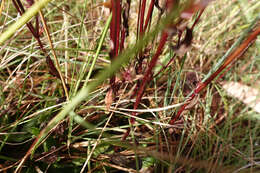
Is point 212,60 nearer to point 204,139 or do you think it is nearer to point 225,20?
point 225,20

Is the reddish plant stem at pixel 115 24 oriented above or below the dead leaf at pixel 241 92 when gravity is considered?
above

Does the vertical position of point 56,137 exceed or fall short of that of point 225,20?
it falls short

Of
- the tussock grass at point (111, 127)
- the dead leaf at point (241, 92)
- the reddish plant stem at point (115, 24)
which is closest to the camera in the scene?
the reddish plant stem at point (115, 24)

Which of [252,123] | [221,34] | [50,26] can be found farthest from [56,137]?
[221,34]

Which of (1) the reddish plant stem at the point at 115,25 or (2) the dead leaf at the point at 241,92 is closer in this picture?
(1) the reddish plant stem at the point at 115,25

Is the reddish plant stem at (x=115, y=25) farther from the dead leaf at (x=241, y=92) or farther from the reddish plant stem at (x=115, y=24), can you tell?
the dead leaf at (x=241, y=92)

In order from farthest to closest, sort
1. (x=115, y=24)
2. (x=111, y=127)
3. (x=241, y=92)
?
(x=241, y=92), (x=111, y=127), (x=115, y=24)

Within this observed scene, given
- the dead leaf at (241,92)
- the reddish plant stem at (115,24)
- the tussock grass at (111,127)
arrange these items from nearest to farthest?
the reddish plant stem at (115,24), the tussock grass at (111,127), the dead leaf at (241,92)

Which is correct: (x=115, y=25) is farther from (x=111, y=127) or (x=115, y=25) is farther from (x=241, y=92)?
(x=241, y=92)

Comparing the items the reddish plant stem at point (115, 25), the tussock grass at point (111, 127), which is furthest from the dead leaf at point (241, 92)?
the reddish plant stem at point (115, 25)

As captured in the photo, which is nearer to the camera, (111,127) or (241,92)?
(111,127)

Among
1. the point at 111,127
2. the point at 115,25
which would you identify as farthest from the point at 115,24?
the point at 111,127
